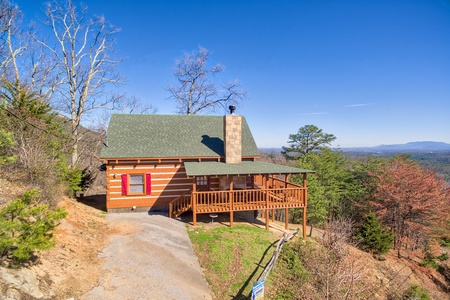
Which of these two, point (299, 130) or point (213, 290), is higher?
point (299, 130)

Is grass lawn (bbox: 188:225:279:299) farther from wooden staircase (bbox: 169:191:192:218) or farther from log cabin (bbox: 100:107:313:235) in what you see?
wooden staircase (bbox: 169:191:192:218)

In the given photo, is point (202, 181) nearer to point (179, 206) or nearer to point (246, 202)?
point (179, 206)

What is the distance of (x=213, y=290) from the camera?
27.8ft

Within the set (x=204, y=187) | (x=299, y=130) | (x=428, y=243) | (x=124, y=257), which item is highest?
(x=299, y=130)

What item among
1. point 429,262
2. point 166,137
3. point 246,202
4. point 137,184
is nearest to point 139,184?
point 137,184

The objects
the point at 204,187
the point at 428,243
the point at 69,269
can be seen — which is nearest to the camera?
the point at 69,269

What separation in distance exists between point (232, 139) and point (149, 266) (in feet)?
31.0

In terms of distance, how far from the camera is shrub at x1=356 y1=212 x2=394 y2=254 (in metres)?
17.2

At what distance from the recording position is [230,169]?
14.1 m

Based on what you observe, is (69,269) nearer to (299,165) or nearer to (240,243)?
(240,243)

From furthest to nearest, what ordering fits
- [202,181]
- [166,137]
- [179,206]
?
1. [166,137]
2. [202,181]
3. [179,206]

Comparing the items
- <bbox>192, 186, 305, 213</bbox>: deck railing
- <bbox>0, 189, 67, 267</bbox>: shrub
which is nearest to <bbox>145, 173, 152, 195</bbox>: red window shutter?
<bbox>192, 186, 305, 213</bbox>: deck railing

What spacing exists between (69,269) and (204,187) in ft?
30.6

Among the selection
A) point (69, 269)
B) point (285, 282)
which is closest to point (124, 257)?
point (69, 269)
